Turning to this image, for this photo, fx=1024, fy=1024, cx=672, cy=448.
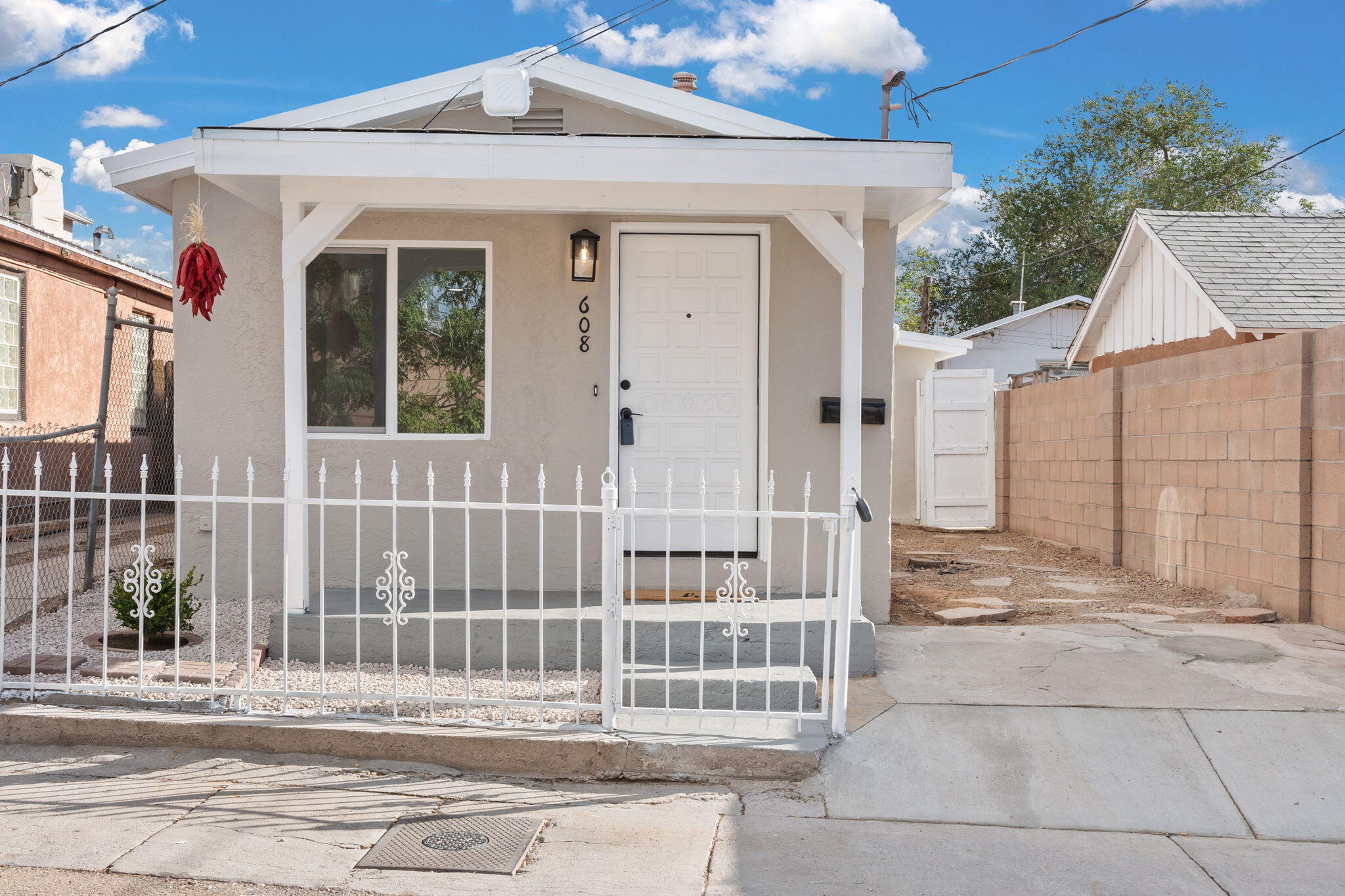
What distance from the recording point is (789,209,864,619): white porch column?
18.5ft

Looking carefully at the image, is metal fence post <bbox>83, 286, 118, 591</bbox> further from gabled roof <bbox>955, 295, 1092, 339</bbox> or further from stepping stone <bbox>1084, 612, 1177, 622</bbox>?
gabled roof <bbox>955, 295, 1092, 339</bbox>

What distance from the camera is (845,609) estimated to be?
430 centimetres

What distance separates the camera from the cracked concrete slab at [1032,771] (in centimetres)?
398

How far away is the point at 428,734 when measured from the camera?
438 centimetres

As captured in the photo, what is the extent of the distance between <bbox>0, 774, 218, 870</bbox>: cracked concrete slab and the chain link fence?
9.73 feet

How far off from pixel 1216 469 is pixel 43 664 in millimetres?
7764

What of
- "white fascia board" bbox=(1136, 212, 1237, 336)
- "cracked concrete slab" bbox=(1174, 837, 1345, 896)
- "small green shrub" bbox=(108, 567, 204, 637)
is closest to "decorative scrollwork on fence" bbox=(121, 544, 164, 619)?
"small green shrub" bbox=(108, 567, 204, 637)

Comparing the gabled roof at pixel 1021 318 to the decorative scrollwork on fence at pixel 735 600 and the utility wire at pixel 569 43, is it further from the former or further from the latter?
the decorative scrollwork on fence at pixel 735 600

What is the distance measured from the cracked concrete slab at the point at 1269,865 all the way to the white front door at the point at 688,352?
3443 mm

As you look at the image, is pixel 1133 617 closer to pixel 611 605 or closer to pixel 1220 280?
pixel 611 605

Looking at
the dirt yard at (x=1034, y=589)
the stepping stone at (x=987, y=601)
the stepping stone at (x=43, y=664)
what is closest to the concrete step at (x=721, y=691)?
the dirt yard at (x=1034, y=589)

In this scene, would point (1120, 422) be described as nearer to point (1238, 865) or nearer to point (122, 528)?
point (1238, 865)

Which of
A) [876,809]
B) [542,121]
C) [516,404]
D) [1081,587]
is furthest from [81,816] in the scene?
[1081,587]

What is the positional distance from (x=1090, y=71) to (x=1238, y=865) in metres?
43.7
